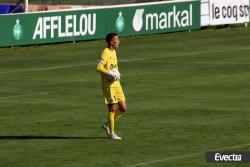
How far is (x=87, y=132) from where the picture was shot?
69.4ft

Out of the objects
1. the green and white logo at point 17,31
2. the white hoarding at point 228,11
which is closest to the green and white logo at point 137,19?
the white hoarding at point 228,11

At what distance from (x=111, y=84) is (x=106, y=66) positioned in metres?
0.43

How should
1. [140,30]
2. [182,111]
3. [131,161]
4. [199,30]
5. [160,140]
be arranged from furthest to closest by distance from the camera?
[199,30]
[140,30]
[182,111]
[160,140]
[131,161]

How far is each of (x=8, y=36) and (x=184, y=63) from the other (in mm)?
9632

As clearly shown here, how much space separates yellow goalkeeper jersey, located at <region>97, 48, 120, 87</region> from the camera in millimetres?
19844

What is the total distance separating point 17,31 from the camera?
4350 cm

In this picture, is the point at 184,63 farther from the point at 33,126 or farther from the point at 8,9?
the point at 8,9

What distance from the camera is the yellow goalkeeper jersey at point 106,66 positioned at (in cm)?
1984

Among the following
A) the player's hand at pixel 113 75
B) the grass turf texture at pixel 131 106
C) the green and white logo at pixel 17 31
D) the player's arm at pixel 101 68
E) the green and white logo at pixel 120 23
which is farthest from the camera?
the green and white logo at pixel 120 23

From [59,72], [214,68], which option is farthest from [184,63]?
[59,72]

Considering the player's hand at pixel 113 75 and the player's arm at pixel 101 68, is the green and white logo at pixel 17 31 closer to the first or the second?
the player's arm at pixel 101 68

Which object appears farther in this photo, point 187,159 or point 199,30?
point 199,30

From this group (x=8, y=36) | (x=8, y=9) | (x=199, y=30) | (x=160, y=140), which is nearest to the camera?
(x=160, y=140)

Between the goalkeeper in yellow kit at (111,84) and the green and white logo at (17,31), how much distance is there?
23700mm
